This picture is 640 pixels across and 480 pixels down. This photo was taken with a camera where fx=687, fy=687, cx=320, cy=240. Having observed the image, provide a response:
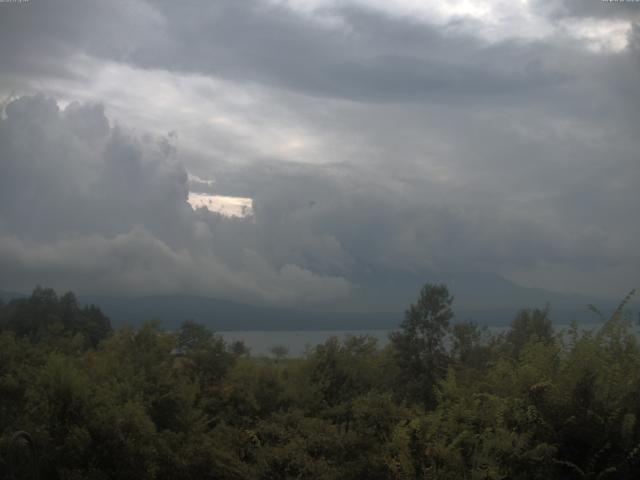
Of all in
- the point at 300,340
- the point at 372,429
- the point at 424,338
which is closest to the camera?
the point at 372,429

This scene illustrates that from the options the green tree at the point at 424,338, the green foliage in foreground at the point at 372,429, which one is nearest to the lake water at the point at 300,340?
the green tree at the point at 424,338

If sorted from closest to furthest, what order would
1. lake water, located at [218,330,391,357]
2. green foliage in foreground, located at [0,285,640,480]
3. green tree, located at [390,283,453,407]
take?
green foliage in foreground, located at [0,285,640,480] < lake water, located at [218,330,391,357] < green tree, located at [390,283,453,407]

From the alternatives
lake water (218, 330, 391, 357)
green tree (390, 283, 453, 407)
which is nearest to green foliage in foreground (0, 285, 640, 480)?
lake water (218, 330, 391, 357)

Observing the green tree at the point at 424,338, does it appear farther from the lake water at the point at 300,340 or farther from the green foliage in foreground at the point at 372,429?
the green foliage in foreground at the point at 372,429

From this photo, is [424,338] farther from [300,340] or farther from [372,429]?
[372,429]

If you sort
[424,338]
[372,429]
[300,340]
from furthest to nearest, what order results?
[424,338] → [300,340] → [372,429]

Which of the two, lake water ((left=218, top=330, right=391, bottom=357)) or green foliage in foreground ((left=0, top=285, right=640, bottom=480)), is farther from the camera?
lake water ((left=218, top=330, right=391, bottom=357))

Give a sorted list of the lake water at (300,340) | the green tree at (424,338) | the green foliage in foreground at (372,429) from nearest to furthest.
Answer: the green foliage in foreground at (372,429), the lake water at (300,340), the green tree at (424,338)

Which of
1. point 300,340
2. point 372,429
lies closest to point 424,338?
point 300,340

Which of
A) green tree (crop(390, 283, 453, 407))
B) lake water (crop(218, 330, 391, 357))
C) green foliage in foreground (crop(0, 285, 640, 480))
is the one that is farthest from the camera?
green tree (crop(390, 283, 453, 407))

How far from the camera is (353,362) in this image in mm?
20828

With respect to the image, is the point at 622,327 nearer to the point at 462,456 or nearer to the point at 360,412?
the point at 462,456

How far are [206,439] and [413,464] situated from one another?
4734 millimetres

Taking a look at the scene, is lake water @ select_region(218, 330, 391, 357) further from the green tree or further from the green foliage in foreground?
the green foliage in foreground
